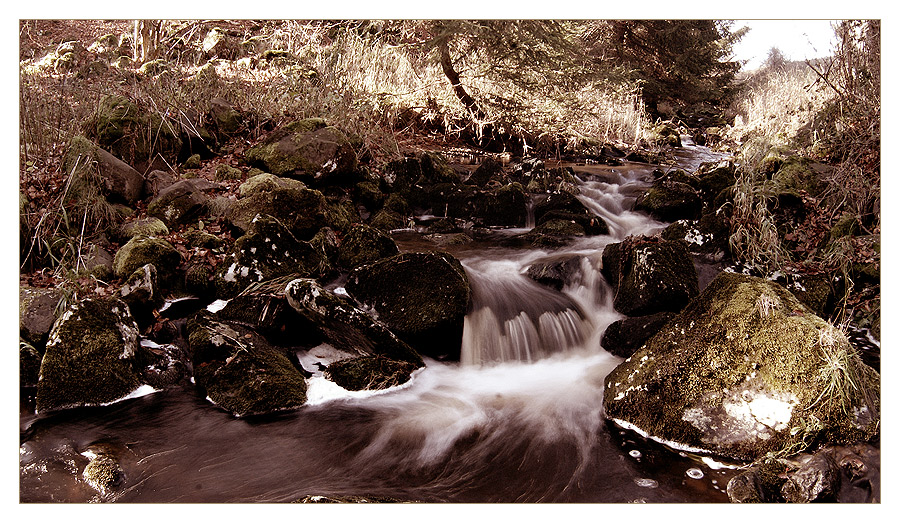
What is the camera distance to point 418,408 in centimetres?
328

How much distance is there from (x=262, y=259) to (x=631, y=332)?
9.04 feet

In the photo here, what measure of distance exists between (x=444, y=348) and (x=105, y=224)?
2.96 metres

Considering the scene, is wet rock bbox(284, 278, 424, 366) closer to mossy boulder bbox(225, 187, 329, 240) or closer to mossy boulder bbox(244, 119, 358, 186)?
mossy boulder bbox(225, 187, 329, 240)

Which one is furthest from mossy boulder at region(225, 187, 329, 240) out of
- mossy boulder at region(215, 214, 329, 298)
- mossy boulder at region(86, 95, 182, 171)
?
mossy boulder at region(86, 95, 182, 171)

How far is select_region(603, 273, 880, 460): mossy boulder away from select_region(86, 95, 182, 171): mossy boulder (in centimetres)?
492

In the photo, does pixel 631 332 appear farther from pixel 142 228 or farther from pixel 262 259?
pixel 142 228

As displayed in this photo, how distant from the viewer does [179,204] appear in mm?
5191

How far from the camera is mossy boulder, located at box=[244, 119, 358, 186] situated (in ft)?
20.1

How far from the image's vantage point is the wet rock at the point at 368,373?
3.40 metres

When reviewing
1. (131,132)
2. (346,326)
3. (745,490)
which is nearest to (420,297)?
(346,326)

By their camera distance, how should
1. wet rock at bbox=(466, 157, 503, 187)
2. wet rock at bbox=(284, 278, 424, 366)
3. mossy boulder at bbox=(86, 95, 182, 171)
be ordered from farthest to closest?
wet rock at bbox=(466, 157, 503, 187)
mossy boulder at bbox=(86, 95, 182, 171)
wet rock at bbox=(284, 278, 424, 366)

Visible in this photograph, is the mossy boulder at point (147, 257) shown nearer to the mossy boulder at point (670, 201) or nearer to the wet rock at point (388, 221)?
the wet rock at point (388, 221)

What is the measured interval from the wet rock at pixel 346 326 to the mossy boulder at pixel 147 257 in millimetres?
1271
